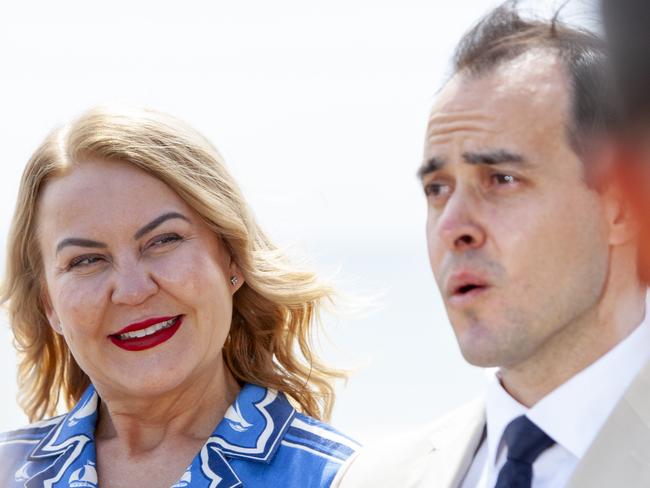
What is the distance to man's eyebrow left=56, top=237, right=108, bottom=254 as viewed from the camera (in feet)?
9.18

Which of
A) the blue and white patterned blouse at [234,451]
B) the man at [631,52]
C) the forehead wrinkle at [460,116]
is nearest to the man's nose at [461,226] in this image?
the forehead wrinkle at [460,116]

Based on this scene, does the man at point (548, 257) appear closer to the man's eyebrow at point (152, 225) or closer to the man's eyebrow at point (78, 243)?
the man's eyebrow at point (152, 225)

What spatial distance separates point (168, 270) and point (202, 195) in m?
0.24

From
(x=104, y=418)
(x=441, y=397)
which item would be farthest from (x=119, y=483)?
(x=441, y=397)

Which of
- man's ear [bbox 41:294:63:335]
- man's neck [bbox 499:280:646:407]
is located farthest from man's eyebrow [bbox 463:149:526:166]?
man's ear [bbox 41:294:63:335]

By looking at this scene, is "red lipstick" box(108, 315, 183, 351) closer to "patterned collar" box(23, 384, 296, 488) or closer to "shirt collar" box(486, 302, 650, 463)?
"patterned collar" box(23, 384, 296, 488)

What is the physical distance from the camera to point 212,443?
9.32 feet

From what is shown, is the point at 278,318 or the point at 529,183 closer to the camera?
the point at 529,183

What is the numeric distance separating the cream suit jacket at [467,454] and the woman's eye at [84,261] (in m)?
0.92

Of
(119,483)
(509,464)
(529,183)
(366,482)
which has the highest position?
(529,183)

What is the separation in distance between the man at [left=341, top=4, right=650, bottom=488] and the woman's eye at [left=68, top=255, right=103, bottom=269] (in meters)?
1.19

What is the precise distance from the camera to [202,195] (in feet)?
9.46

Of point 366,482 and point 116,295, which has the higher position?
point 116,295

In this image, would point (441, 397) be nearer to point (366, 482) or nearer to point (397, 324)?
point (397, 324)
